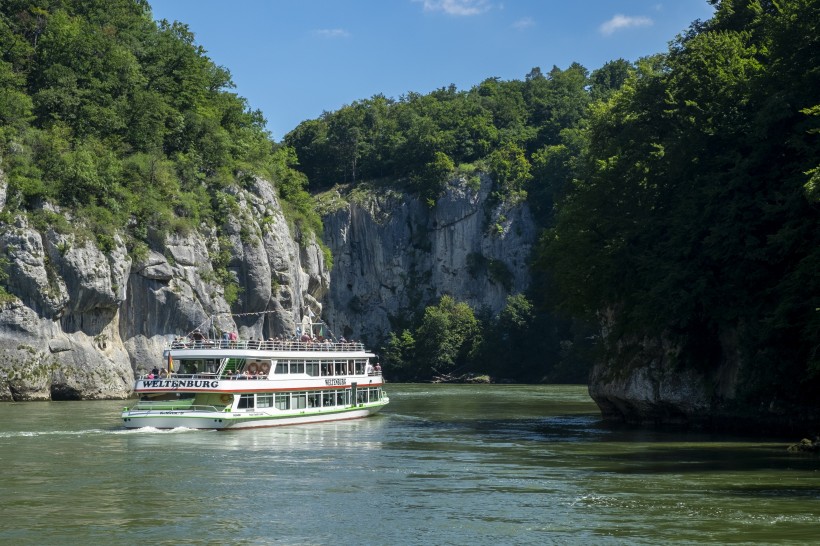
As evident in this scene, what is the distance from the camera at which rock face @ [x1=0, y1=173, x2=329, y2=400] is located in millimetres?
77688

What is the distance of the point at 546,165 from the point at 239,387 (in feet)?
351

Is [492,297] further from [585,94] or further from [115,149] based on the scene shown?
[115,149]

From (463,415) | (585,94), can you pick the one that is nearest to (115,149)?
(463,415)

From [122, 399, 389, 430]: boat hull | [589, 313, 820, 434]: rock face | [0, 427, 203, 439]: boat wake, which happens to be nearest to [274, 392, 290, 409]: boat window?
[122, 399, 389, 430]: boat hull

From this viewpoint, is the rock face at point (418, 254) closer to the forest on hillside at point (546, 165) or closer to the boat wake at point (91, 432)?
the forest on hillside at point (546, 165)

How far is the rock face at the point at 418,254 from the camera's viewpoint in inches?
6038

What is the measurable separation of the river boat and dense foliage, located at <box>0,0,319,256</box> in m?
28.7

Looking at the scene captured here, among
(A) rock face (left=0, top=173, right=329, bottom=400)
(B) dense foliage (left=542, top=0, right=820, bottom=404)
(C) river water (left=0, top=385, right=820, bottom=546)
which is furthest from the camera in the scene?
(A) rock face (left=0, top=173, right=329, bottom=400)

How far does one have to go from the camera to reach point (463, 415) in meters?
66.6

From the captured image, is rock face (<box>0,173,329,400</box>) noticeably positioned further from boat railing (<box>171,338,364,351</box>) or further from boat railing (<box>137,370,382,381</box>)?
boat railing (<box>137,370,382,381</box>)

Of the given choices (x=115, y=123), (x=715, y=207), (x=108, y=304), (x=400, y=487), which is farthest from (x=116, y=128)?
(x=400, y=487)

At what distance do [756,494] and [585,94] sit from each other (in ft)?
503

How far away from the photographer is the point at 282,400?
192ft

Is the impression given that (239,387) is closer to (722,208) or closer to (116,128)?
(722,208)
